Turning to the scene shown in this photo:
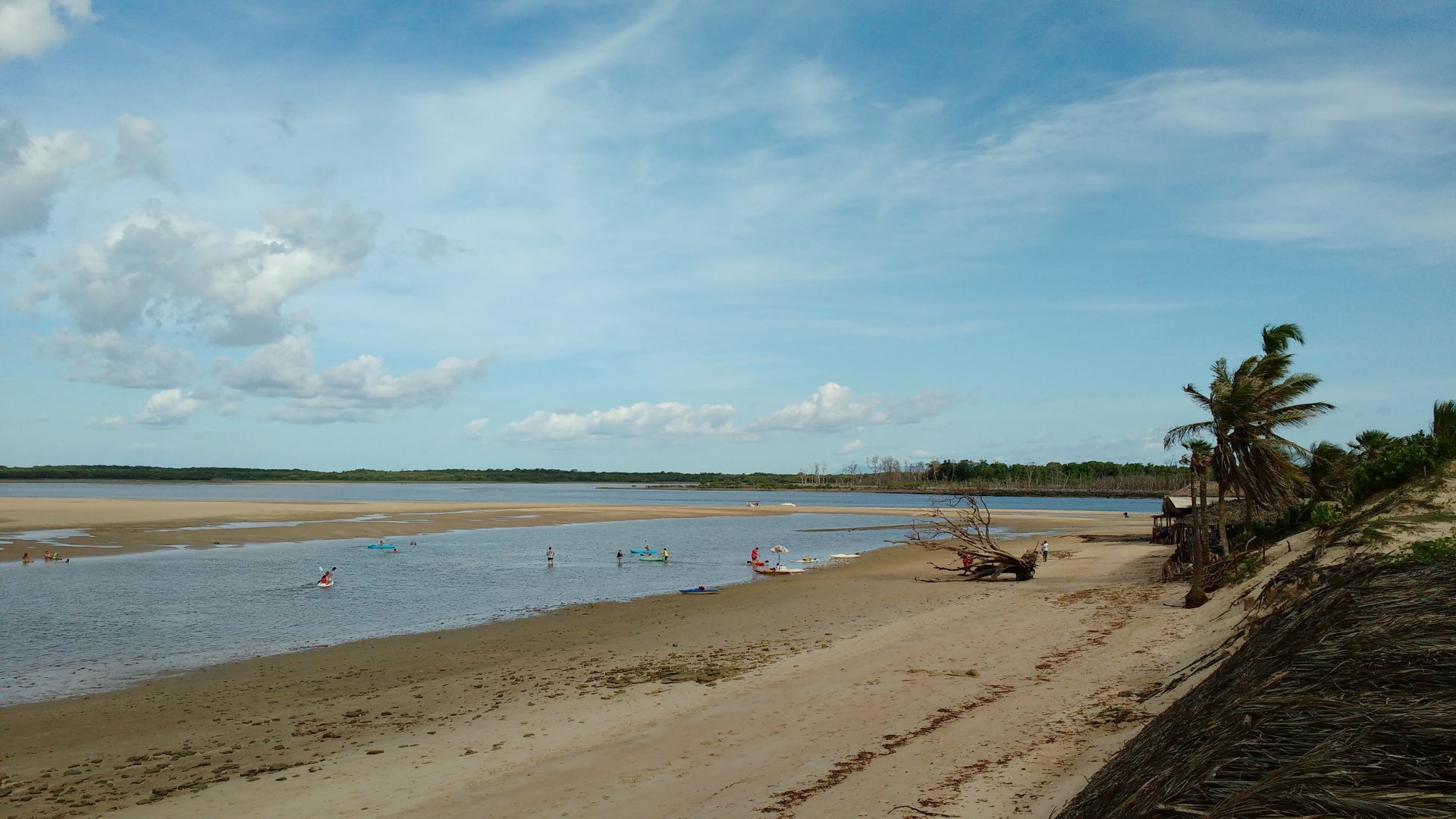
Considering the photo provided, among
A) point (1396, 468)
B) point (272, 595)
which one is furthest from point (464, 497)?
point (1396, 468)

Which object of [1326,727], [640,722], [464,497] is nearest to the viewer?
[1326,727]

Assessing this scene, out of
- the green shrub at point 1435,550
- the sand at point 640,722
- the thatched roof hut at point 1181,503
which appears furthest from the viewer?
the thatched roof hut at point 1181,503

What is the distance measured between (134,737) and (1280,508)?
100 ft

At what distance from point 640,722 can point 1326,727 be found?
361 inches

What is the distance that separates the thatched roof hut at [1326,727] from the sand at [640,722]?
9.12ft

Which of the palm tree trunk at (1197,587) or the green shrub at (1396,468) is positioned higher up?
the green shrub at (1396,468)

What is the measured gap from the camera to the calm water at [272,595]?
1784 cm

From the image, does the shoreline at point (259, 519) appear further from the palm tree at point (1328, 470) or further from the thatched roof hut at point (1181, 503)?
the palm tree at point (1328, 470)

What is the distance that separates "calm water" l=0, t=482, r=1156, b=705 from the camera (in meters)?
17.8

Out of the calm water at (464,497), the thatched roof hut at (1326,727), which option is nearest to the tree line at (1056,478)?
the calm water at (464,497)

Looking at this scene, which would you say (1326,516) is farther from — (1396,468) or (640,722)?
(640,722)

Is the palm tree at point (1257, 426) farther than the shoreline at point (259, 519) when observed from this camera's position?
No

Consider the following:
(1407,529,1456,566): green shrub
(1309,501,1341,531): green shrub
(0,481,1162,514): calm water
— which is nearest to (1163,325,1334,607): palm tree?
(1309,501,1341,531): green shrub

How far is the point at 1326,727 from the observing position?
3.85 meters
